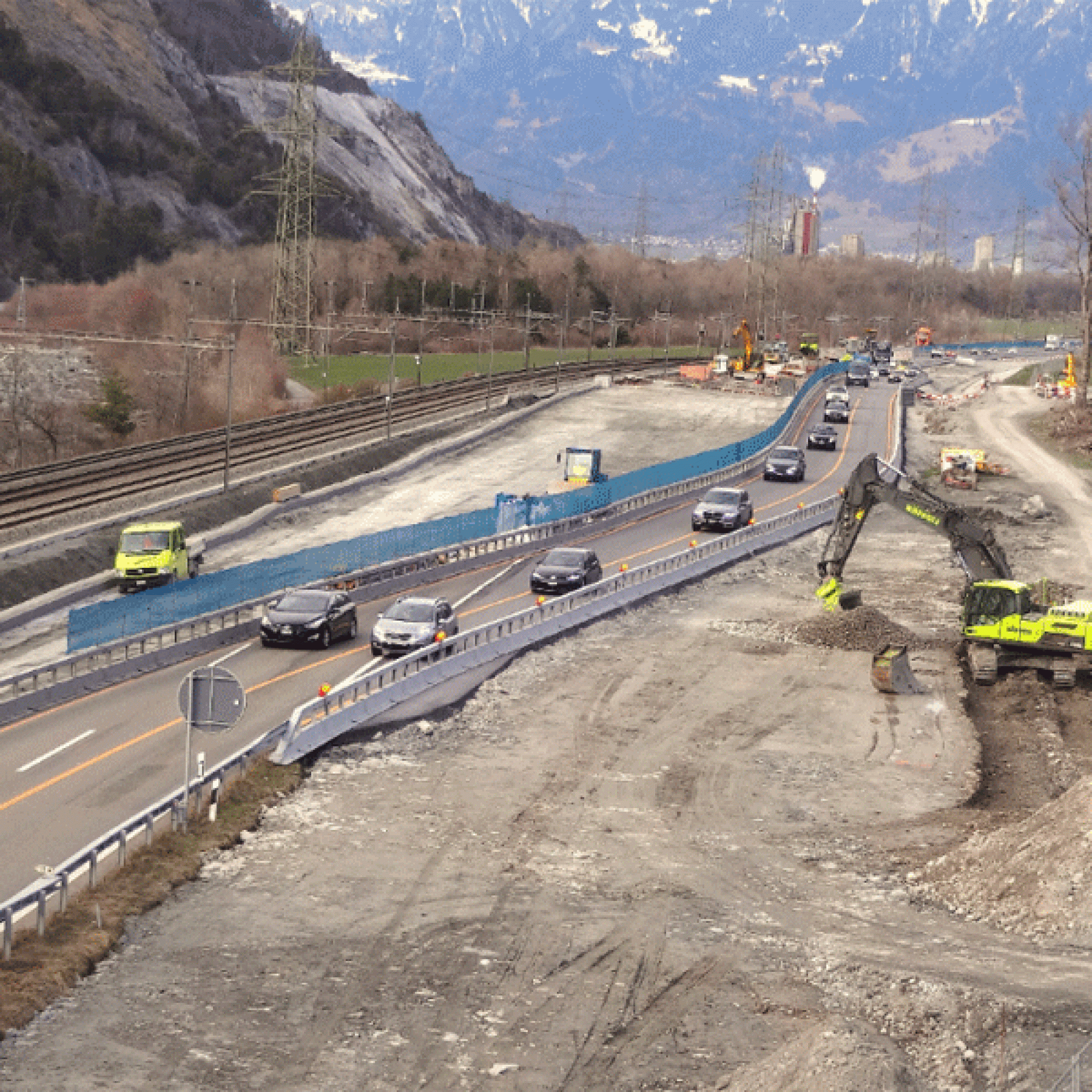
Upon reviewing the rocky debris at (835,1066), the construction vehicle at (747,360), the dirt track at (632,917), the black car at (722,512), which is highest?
the construction vehicle at (747,360)

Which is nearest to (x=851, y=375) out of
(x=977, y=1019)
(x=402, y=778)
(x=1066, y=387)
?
(x=1066, y=387)

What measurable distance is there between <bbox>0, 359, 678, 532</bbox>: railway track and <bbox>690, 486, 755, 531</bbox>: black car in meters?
22.1

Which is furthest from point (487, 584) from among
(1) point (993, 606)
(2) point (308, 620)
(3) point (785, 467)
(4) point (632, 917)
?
(3) point (785, 467)

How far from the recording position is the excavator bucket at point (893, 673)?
126 feet

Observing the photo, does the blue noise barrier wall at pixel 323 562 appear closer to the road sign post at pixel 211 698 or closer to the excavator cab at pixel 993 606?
the road sign post at pixel 211 698

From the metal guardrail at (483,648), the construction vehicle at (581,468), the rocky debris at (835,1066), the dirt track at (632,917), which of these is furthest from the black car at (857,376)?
the rocky debris at (835,1066)

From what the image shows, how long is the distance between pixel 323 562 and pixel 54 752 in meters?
17.9

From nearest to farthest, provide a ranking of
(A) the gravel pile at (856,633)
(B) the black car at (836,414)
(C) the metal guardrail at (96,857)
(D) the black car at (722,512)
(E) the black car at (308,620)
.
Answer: (C) the metal guardrail at (96,857) < (E) the black car at (308,620) < (A) the gravel pile at (856,633) < (D) the black car at (722,512) < (B) the black car at (836,414)

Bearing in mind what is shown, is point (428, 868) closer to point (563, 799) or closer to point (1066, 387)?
point (563, 799)

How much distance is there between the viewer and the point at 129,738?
3052 centimetres

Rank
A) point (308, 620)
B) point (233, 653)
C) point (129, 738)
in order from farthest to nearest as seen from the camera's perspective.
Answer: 1. point (308, 620)
2. point (233, 653)
3. point (129, 738)

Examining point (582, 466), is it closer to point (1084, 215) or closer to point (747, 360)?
point (1084, 215)

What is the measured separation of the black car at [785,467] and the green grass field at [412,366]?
110ft

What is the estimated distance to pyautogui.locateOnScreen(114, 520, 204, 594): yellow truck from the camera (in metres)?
47.8
